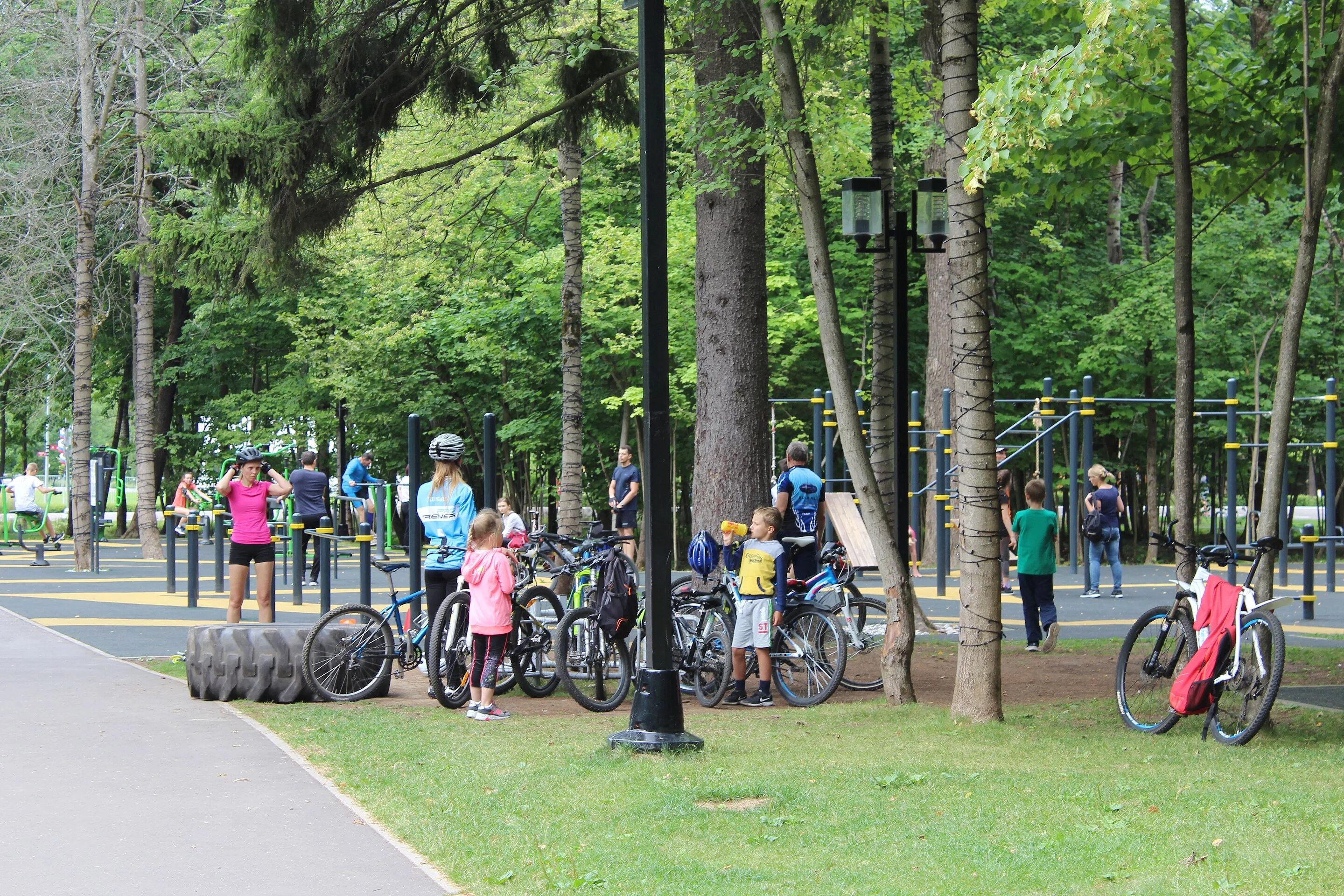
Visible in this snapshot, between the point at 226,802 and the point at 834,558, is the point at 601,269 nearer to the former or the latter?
the point at 834,558

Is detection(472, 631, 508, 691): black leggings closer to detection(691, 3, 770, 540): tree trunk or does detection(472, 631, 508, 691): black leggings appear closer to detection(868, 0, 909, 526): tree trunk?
detection(691, 3, 770, 540): tree trunk

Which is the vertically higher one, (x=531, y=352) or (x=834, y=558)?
(x=531, y=352)

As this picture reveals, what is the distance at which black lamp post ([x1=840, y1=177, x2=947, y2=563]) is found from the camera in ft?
37.3

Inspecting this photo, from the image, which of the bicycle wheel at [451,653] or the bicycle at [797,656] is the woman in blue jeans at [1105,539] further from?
the bicycle wheel at [451,653]

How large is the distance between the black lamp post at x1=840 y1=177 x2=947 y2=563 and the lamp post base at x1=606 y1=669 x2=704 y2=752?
11.4ft

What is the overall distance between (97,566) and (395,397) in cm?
960

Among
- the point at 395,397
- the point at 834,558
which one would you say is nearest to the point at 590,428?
the point at 395,397

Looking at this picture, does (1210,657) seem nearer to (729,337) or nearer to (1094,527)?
(729,337)

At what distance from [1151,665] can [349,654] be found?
554 cm

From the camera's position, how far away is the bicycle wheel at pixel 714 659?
34.6ft

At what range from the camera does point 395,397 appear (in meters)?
34.1

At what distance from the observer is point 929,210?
455 inches

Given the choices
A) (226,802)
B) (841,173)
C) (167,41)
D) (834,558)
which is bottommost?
(226,802)

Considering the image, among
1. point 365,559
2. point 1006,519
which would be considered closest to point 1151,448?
point 1006,519
